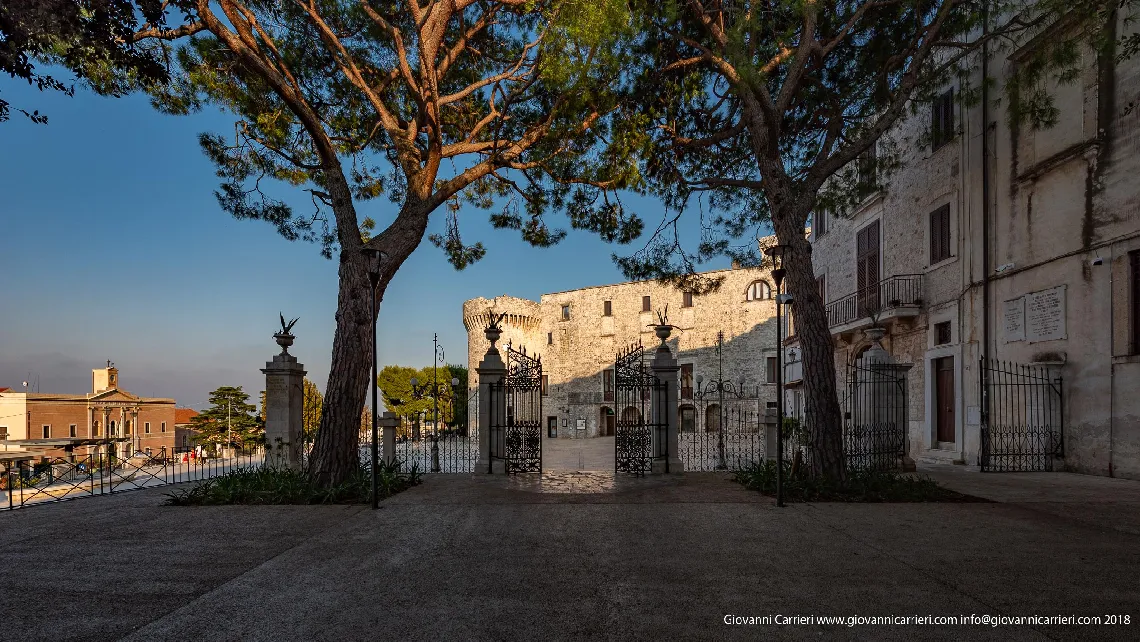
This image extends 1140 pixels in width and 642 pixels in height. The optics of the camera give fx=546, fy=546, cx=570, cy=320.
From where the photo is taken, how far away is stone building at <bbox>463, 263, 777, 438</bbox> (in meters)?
36.0

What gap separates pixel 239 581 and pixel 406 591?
1.65 metres

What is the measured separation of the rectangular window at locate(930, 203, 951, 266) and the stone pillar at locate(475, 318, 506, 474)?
12.1 m

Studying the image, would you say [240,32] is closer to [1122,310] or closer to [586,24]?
[586,24]

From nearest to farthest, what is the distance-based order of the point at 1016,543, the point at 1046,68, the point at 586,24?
1. the point at 1016,543
2. the point at 586,24
3. the point at 1046,68

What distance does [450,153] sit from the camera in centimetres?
1105

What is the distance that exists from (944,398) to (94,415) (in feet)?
210

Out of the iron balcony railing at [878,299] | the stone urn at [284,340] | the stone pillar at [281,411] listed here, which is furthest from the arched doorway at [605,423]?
the stone urn at [284,340]

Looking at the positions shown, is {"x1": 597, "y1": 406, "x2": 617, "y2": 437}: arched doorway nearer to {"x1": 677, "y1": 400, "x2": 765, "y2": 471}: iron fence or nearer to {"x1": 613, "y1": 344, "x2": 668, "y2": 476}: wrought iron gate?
{"x1": 677, "y1": 400, "x2": 765, "y2": 471}: iron fence

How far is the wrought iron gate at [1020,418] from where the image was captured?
1186 cm

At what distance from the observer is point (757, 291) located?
36812 millimetres

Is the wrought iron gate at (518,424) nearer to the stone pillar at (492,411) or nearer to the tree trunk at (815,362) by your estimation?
the stone pillar at (492,411)

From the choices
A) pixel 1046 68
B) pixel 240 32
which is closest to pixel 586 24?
pixel 240 32

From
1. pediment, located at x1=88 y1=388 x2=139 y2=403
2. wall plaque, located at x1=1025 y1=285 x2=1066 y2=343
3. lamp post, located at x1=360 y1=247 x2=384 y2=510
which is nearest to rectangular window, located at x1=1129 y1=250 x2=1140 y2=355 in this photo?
wall plaque, located at x1=1025 y1=285 x2=1066 y2=343

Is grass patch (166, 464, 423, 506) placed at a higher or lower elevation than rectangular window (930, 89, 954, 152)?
lower
